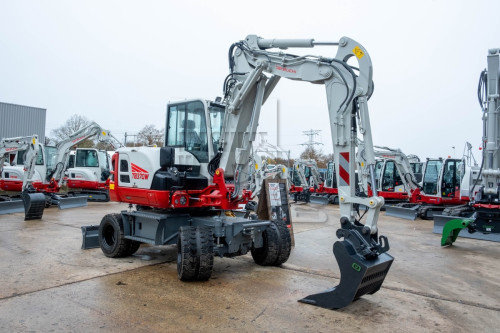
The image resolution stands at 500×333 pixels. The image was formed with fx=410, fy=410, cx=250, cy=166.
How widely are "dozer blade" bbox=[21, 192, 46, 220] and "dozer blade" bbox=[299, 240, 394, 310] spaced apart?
1061 centimetres

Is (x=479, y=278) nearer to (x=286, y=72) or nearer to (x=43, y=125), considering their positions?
(x=286, y=72)

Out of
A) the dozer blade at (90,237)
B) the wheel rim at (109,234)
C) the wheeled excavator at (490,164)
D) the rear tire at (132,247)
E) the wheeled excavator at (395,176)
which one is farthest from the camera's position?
the wheeled excavator at (395,176)

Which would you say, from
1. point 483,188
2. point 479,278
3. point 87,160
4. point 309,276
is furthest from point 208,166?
point 87,160

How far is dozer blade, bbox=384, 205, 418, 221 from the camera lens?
53.7ft

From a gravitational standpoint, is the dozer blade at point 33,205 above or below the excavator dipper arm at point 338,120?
below

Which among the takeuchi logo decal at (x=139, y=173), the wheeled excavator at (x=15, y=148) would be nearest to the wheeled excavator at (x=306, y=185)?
the wheeled excavator at (x=15, y=148)

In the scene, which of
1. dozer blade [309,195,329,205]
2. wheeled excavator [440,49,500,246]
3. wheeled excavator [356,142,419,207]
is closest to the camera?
wheeled excavator [440,49,500,246]

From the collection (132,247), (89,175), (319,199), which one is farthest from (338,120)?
(319,199)

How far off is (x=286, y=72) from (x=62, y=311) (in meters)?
4.64

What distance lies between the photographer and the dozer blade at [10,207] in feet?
46.3

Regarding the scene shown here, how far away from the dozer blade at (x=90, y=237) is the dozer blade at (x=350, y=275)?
5.40 metres

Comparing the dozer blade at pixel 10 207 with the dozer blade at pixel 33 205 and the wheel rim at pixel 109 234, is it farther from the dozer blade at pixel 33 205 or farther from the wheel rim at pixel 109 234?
the wheel rim at pixel 109 234

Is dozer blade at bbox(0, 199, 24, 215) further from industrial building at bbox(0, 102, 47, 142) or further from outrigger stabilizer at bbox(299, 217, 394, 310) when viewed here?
industrial building at bbox(0, 102, 47, 142)

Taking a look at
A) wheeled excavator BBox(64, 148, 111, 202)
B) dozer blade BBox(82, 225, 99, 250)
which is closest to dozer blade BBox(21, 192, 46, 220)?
dozer blade BBox(82, 225, 99, 250)
